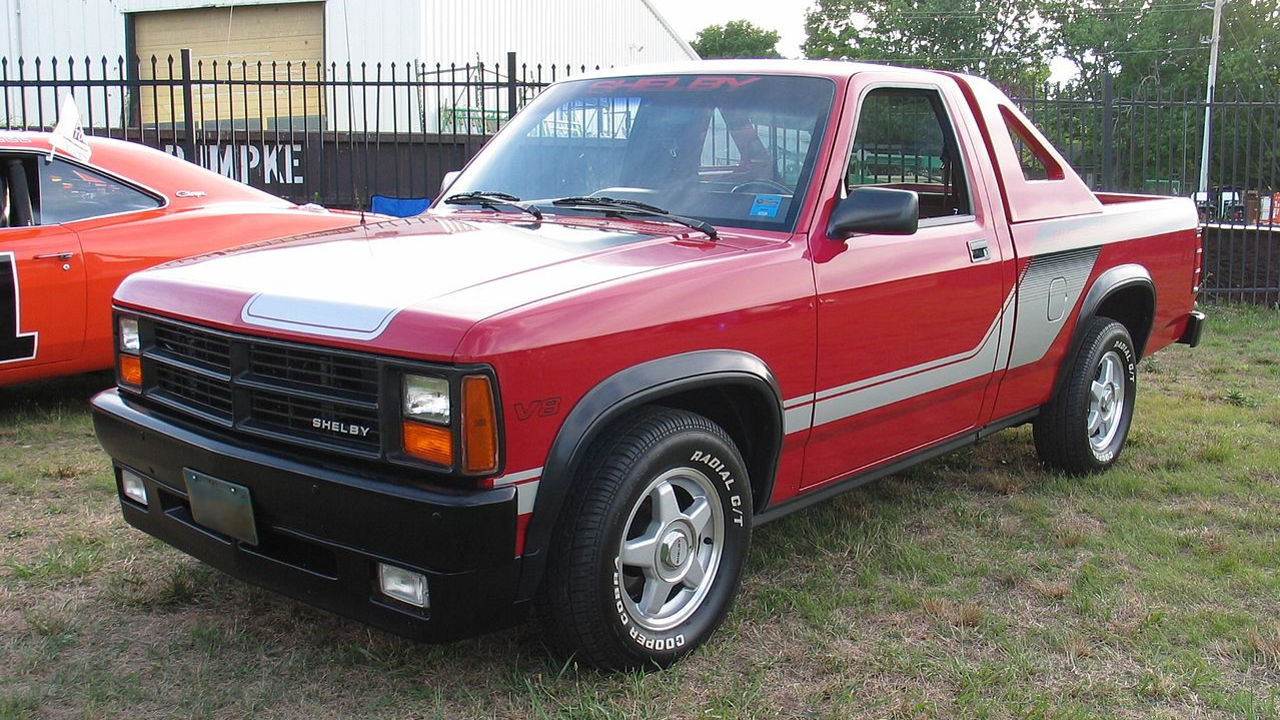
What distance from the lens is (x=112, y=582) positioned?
13.0ft

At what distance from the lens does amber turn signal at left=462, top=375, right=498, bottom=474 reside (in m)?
2.72

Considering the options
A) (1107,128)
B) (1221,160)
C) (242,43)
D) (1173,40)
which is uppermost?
(1173,40)

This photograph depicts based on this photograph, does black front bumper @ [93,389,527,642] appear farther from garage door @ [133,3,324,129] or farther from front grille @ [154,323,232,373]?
garage door @ [133,3,324,129]

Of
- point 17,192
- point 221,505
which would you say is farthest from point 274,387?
point 17,192

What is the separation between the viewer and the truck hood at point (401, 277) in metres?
2.81

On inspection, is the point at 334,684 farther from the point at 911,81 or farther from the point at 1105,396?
the point at 1105,396

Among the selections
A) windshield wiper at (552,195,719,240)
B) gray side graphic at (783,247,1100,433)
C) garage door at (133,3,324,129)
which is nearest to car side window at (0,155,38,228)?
windshield wiper at (552,195,719,240)

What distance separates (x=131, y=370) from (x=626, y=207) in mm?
1609

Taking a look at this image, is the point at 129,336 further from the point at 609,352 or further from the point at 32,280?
the point at 32,280

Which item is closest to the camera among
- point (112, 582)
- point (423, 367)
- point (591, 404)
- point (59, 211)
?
point (423, 367)

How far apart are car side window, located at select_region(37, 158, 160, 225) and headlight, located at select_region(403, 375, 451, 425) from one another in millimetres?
4046

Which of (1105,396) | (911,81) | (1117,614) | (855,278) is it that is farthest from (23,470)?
(1105,396)

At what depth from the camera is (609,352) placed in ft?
9.84

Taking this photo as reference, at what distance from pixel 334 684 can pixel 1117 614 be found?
243cm
